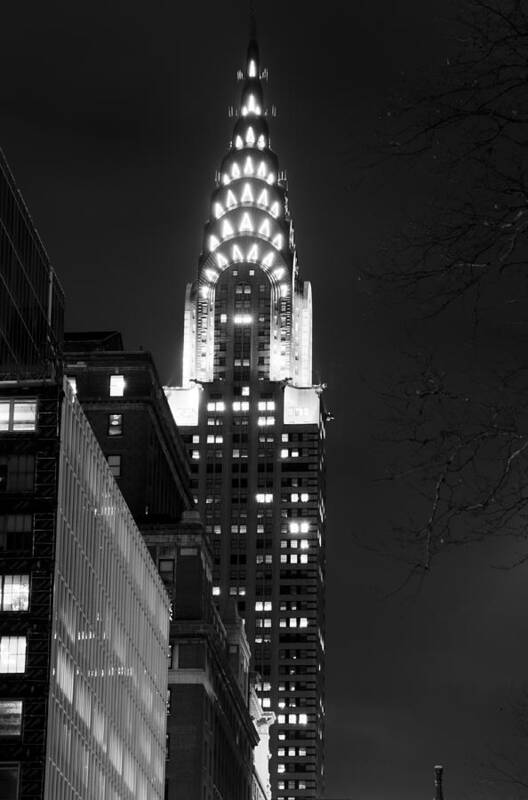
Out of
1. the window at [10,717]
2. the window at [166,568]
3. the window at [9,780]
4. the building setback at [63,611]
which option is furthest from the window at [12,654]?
the window at [166,568]

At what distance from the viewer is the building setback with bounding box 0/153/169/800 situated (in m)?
117

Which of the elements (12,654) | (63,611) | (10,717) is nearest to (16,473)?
(63,611)

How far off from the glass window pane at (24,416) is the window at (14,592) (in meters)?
10.4

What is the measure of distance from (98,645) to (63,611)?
12.4 meters

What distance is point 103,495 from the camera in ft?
459

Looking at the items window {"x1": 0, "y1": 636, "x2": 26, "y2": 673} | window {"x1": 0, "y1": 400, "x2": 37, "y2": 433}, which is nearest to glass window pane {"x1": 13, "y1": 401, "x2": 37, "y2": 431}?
window {"x1": 0, "y1": 400, "x2": 37, "y2": 433}

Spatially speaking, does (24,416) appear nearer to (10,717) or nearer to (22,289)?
(10,717)

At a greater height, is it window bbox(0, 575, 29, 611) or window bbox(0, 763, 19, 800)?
window bbox(0, 575, 29, 611)

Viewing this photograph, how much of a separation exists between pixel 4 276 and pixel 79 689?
54351mm

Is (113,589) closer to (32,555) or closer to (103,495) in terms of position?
(103,495)

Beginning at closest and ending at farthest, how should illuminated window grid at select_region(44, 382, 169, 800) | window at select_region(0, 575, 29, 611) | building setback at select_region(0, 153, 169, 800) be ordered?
1. building setback at select_region(0, 153, 169, 800)
2. window at select_region(0, 575, 29, 611)
3. illuminated window grid at select_region(44, 382, 169, 800)

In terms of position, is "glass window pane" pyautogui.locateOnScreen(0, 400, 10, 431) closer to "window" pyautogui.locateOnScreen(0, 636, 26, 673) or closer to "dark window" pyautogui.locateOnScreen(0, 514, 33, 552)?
"dark window" pyautogui.locateOnScreen(0, 514, 33, 552)

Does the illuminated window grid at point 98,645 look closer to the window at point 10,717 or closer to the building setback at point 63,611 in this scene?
the building setback at point 63,611

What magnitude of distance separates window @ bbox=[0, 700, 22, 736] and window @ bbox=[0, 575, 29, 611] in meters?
6.04
